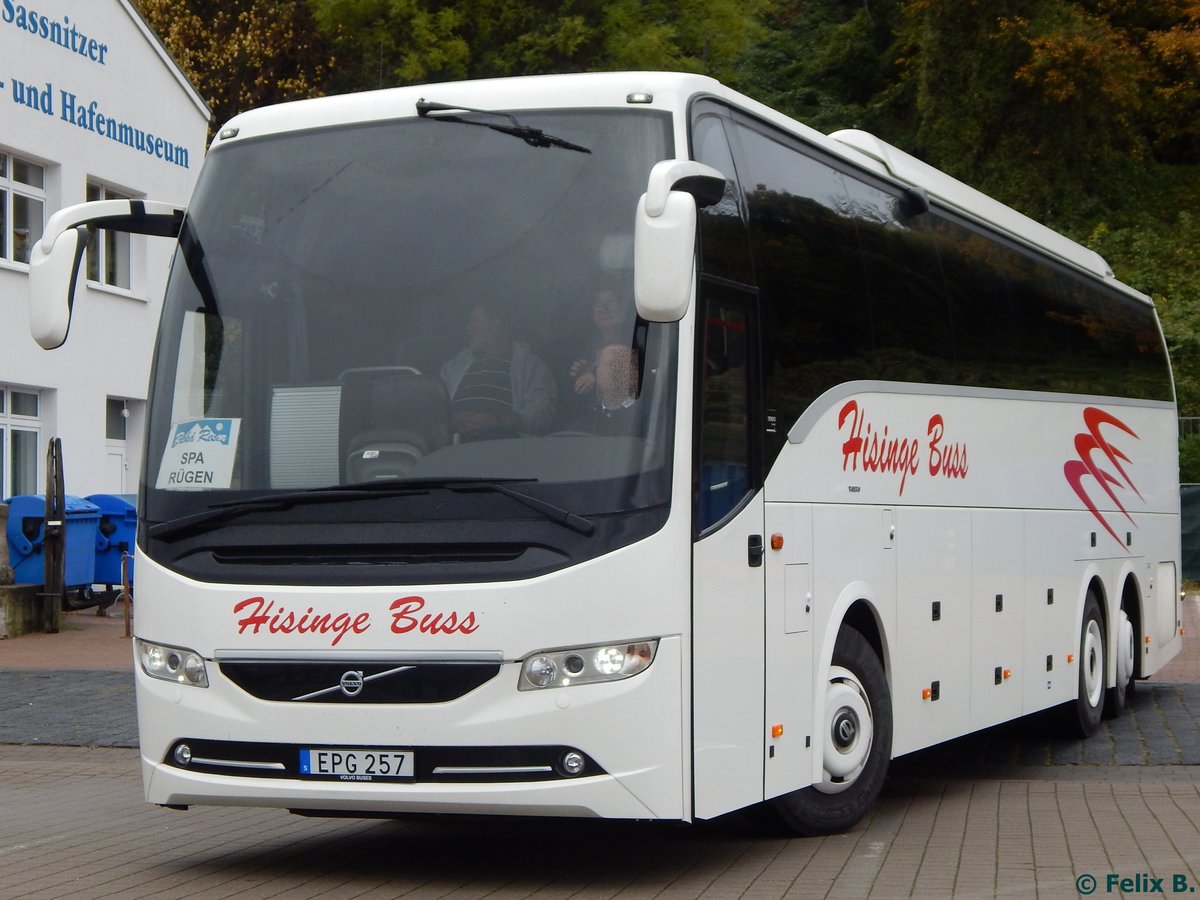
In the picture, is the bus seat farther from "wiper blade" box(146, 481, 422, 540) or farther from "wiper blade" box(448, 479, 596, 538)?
"wiper blade" box(448, 479, 596, 538)

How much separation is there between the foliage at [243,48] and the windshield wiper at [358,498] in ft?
126

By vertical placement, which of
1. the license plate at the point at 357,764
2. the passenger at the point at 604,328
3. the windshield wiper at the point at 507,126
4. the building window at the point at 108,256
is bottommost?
the license plate at the point at 357,764

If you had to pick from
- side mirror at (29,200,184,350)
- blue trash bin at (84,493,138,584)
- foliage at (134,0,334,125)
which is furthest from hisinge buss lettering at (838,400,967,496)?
foliage at (134,0,334,125)

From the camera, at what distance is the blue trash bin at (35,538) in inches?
877

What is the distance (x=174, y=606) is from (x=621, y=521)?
6.30ft

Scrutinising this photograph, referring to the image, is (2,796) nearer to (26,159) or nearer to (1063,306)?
(1063,306)

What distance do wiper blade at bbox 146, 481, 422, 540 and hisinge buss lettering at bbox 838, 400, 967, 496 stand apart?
2602 millimetres

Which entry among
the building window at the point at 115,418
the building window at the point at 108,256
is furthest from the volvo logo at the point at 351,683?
the building window at the point at 108,256

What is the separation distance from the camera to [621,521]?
698cm

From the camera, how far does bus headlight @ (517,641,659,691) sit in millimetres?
6926

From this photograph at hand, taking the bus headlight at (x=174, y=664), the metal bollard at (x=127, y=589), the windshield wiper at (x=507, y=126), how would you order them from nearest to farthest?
1. the bus headlight at (x=174, y=664)
2. the windshield wiper at (x=507, y=126)
3. the metal bollard at (x=127, y=589)

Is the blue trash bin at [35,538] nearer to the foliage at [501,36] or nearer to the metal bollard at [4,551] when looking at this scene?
the metal bollard at [4,551]

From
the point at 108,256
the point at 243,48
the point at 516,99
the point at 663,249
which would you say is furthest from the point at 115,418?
the point at 663,249

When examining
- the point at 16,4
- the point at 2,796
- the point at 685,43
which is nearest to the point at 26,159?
the point at 16,4
